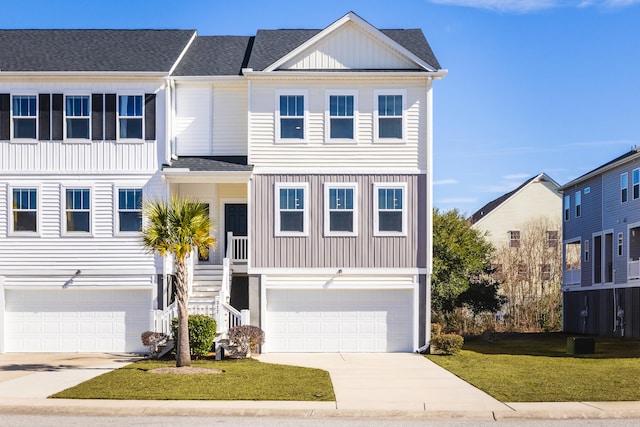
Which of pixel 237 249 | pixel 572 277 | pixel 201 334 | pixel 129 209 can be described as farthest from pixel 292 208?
pixel 572 277

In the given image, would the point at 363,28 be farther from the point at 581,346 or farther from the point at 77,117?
the point at 581,346

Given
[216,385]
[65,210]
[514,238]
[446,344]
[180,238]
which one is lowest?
[446,344]

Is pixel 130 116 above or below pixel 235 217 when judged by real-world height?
above

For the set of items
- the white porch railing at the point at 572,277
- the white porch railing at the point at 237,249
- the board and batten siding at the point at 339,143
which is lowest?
the white porch railing at the point at 572,277

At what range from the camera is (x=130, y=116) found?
94.7ft

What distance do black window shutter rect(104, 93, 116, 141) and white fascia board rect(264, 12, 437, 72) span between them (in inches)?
197

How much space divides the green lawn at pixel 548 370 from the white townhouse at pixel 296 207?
3.36m

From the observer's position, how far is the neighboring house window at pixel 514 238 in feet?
195

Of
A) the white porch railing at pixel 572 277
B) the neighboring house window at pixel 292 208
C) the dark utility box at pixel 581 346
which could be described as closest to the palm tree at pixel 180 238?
the neighboring house window at pixel 292 208

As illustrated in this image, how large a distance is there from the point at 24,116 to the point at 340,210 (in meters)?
10.5

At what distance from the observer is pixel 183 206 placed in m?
22.8

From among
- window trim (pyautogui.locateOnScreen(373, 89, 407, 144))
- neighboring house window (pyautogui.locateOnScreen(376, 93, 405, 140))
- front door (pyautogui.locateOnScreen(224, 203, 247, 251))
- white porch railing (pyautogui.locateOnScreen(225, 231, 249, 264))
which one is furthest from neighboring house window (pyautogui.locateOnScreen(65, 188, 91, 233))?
neighboring house window (pyautogui.locateOnScreen(376, 93, 405, 140))

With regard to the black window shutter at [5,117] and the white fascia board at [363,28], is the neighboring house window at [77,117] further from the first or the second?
the white fascia board at [363,28]

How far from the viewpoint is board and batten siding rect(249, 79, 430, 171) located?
28.9 meters
